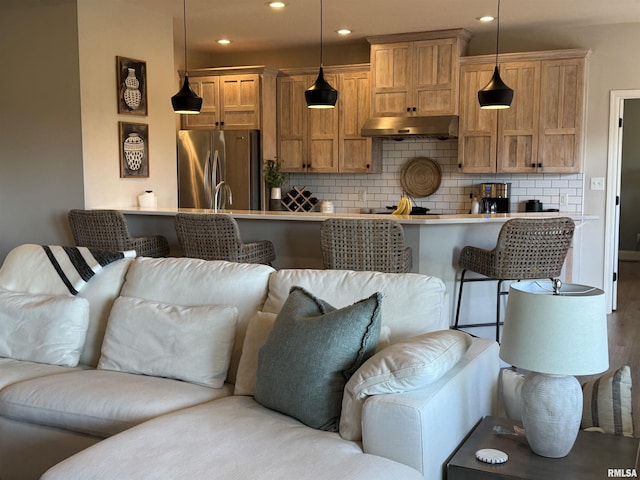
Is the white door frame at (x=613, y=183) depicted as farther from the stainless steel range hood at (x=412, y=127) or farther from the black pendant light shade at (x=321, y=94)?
the black pendant light shade at (x=321, y=94)

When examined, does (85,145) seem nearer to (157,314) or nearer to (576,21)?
(157,314)

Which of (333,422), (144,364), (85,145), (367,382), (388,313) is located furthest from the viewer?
(85,145)

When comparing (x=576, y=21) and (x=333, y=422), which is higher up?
(x=576, y=21)

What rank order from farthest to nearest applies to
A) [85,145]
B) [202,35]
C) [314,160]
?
[314,160]
[202,35]
[85,145]

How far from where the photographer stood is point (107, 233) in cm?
511

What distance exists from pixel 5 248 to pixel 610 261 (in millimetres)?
5591

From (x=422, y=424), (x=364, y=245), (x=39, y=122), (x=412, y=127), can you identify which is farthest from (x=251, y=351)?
(x=412, y=127)

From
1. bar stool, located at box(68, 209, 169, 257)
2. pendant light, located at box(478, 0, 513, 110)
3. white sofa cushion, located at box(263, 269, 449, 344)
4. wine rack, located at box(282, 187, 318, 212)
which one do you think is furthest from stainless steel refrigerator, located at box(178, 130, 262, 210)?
white sofa cushion, located at box(263, 269, 449, 344)

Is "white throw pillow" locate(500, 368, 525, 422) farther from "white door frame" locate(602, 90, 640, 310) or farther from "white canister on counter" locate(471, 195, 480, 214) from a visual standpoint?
"white door frame" locate(602, 90, 640, 310)

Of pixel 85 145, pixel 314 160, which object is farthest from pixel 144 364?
pixel 314 160

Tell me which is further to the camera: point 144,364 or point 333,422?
point 144,364

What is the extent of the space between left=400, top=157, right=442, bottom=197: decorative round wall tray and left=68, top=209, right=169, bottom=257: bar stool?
3.12m

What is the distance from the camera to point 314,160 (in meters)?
7.64

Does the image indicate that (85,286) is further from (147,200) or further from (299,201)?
(299,201)
